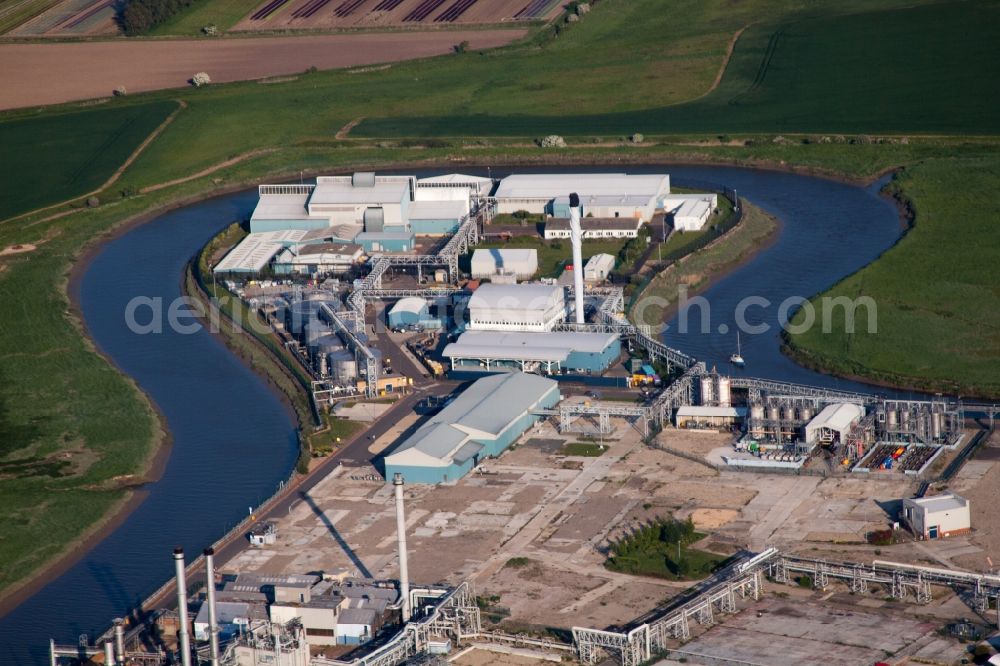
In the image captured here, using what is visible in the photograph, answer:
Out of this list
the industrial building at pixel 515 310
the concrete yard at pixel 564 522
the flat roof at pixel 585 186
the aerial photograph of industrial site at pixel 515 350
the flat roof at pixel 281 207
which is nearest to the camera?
the aerial photograph of industrial site at pixel 515 350

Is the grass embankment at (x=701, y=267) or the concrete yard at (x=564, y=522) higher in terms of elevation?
the grass embankment at (x=701, y=267)

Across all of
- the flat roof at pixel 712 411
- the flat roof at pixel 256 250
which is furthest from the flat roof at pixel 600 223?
the flat roof at pixel 712 411

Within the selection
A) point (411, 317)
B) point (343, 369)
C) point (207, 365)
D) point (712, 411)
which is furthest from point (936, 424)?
point (207, 365)

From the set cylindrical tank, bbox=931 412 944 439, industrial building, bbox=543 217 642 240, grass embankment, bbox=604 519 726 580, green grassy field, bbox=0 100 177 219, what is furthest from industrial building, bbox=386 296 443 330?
green grassy field, bbox=0 100 177 219

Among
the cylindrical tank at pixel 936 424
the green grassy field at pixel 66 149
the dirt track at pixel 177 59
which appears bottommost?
the cylindrical tank at pixel 936 424

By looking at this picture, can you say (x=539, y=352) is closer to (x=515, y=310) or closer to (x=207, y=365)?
(x=515, y=310)

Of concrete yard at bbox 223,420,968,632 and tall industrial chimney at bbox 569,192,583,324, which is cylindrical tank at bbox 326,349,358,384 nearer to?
concrete yard at bbox 223,420,968,632

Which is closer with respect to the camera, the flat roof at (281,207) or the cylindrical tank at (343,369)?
the cylindrical tank at (343,369)

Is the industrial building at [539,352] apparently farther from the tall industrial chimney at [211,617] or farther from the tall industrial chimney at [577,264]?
the tall industrial chimney at [211,617]
